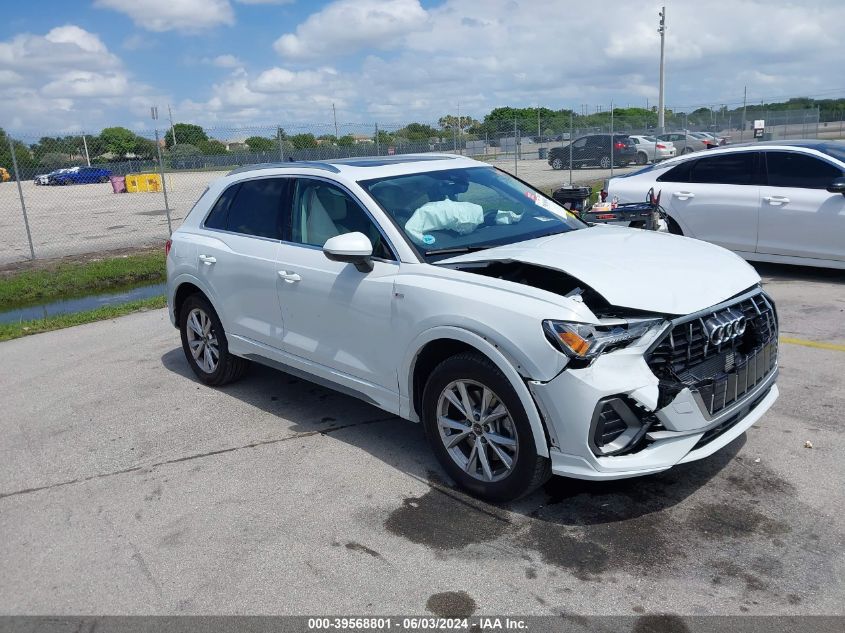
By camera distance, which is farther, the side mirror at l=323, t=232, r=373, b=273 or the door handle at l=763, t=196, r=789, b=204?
the door handle at l=763, t=196, r=789, b=204

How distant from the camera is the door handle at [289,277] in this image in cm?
501

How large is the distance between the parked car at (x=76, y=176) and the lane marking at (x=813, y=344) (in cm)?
3818

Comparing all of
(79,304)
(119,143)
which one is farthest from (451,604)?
(119,143)

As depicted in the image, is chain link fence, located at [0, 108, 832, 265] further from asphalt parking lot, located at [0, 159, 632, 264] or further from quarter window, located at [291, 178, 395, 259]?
quarter window, located at [291, 178, 395, 259]

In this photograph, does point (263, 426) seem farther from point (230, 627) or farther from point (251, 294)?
point (230, 627)

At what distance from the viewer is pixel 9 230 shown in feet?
67.9

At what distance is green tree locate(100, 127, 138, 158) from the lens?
126ft

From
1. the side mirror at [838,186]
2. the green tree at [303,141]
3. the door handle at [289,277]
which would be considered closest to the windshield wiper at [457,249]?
the door handle at [289,277]

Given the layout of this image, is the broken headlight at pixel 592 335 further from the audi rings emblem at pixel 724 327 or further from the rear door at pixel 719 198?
the rear door at pixel 719 198

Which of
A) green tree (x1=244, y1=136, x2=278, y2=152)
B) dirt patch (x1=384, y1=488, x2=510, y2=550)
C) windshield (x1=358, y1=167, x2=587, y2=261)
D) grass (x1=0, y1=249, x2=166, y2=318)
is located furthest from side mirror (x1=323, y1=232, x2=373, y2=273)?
green tree (x1=244, y1=136, x2=278, y2=152)

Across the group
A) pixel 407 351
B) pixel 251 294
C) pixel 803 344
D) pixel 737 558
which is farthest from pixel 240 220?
pixel 803 344

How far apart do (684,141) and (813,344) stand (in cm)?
3005

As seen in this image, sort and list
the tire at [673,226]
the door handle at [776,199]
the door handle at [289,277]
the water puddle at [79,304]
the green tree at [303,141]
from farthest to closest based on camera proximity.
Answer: the green tree at [303,141] < the water puddle at [79,304] < the tire at [673,226] < the door handle at [776,199] < the door handle at [289,277]

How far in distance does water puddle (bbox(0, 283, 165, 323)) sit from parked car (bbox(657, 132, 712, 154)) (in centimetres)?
2690
